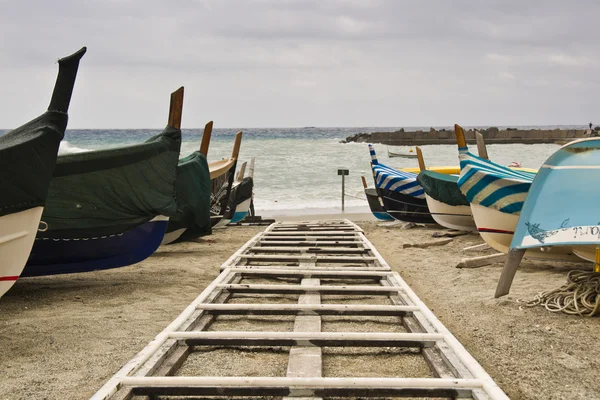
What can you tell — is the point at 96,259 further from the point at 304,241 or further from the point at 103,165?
the point at 304,241

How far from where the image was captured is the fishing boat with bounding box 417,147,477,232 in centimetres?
1038

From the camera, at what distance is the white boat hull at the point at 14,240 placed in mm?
4250

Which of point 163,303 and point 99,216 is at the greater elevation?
point 99,216

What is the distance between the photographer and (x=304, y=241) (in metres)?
8.77

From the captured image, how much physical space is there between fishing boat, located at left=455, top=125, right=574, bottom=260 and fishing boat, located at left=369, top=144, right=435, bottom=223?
15.3 ft

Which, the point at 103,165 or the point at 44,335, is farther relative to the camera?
the point at 103,165

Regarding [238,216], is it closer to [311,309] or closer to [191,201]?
[191,201]

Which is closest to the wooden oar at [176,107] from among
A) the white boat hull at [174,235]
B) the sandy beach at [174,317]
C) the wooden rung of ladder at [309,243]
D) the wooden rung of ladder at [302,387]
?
the white boat hull at [174,235]

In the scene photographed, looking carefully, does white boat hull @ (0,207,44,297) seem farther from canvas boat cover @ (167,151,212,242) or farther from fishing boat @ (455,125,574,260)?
fishing boat @ (455,125,574,260)

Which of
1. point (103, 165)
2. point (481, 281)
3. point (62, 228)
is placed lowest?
point (481, 281)

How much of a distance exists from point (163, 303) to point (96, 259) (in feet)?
3.99

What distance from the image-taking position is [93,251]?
6.05 meters

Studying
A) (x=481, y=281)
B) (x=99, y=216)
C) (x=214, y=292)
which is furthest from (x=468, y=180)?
(x=99, y=216)

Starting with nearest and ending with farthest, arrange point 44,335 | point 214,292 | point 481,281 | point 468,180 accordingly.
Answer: point 44,335, point 214,292, point 481,281, point 468,180
